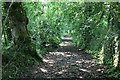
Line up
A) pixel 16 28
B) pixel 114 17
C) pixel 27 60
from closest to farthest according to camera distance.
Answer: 1. pixel 114 17
2. pixel 27 60
3. pixel 16 28

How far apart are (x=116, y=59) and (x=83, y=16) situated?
19.7 feet

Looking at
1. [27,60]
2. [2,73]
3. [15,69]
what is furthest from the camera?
[27,60]

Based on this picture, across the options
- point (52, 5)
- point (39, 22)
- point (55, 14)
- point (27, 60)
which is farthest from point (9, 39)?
point (55, 14)

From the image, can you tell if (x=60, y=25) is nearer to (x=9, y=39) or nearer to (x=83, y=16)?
(x=83, y=16)

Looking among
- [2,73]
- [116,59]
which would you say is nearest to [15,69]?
[2,73]

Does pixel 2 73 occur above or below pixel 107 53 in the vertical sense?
above

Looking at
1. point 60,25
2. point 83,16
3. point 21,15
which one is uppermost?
point 21,15

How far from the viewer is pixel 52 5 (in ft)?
54.3

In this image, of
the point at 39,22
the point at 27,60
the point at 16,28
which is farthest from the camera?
the point at 39,22

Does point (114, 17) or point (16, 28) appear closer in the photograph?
point (114, 17)

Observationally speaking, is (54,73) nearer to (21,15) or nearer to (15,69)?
(15,69)

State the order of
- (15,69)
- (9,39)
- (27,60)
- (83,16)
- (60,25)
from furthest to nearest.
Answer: (60,25) < (83,16) < (9,39) < (27,60) < (15,69)

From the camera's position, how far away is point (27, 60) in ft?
27.7

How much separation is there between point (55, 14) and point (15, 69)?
1091 cm
